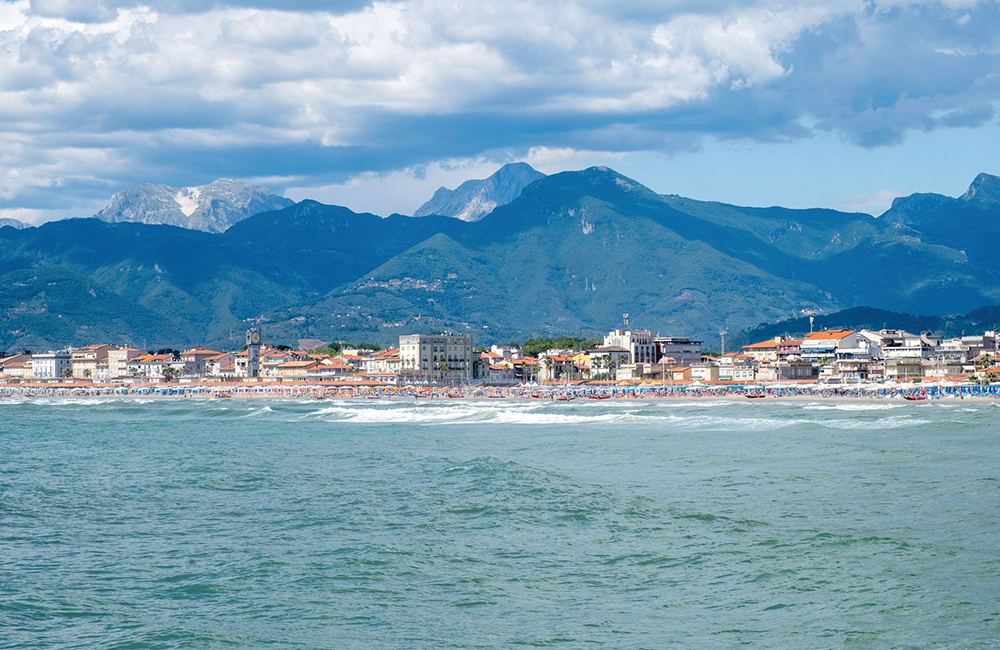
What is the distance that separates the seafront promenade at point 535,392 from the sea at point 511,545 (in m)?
45.5

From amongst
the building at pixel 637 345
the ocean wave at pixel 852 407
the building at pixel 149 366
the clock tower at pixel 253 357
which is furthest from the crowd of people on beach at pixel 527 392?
the building at pixel 637 345

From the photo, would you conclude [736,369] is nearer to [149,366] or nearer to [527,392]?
[527,392]

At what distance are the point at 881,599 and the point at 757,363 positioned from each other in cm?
12671

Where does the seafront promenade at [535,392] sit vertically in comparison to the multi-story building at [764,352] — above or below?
below

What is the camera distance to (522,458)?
181 ft

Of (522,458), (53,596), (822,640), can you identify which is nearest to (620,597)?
(822,640)

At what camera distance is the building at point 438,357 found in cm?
17412

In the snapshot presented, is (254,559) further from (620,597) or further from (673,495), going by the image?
(673,495)

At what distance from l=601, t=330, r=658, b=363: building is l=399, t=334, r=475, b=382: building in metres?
19.4

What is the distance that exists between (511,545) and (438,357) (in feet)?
471

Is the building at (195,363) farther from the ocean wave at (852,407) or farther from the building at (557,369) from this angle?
the ocean wave at (852,407)

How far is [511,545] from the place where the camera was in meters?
32.9

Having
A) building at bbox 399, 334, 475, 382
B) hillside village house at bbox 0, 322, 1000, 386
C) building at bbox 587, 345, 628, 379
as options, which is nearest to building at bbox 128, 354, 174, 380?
hillside village house at bbox 0, 322, 1000, 386

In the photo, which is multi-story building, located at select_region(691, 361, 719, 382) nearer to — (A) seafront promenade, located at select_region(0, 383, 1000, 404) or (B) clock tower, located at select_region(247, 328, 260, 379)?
(A) seafront promenade, located at select_region(0, 383, 1000, 404)
